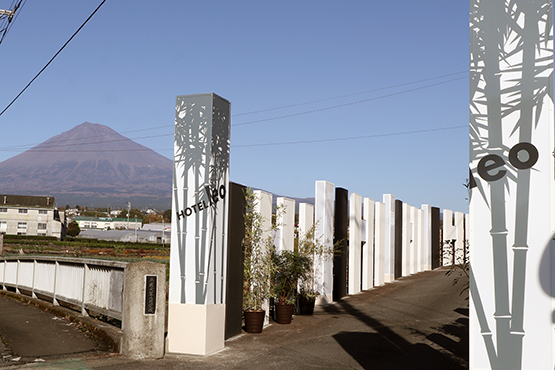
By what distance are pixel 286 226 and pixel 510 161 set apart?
9.89 metres

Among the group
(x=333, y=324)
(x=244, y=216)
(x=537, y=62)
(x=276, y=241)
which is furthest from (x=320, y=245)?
(x=537, y=62)

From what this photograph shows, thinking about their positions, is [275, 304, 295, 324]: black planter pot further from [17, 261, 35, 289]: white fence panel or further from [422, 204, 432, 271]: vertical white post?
[422, 204, 432, 271]: vertical white post

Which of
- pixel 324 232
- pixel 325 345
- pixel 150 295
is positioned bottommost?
pixel 325 345

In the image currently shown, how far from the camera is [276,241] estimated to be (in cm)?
1368

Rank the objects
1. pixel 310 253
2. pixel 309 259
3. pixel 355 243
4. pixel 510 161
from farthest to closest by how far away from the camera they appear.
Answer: pixel 355 243 → pixel 310 253 → pixel 309 259 → pixel 510 161

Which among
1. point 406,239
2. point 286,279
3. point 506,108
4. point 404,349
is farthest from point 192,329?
point 406,239

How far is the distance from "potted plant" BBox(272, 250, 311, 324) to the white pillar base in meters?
3.46

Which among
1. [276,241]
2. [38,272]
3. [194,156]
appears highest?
[194,156]

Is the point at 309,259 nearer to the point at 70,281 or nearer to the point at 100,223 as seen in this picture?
the point at 70,281

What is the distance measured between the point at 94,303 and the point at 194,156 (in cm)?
364

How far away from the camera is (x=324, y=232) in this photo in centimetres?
1639

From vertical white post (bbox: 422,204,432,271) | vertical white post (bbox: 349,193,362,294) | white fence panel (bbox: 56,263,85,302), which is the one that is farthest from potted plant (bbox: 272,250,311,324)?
vertical white post (bbox: 422,204,432,271)

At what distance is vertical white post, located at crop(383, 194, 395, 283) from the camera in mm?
23016

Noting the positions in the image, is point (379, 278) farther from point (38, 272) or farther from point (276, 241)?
point (38, 272)
